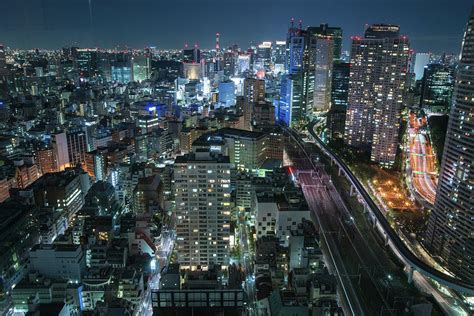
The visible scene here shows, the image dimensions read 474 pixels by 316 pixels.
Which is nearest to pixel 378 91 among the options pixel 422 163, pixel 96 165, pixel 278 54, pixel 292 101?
pixel 422 163

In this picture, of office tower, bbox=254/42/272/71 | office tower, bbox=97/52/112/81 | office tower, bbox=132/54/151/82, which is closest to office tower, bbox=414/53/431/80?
office tower, bbox=254/42/272/71

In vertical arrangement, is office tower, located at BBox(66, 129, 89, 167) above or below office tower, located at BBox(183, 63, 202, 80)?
below

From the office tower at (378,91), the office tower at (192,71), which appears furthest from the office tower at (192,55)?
the office tower at (378,91)

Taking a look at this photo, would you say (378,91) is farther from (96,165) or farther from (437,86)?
(96,165)

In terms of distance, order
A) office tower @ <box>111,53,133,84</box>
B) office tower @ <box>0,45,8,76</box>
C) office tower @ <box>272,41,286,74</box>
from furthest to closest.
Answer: office tower @ <box>272,41,286,74</box> < office tower @ <box>111,53,133,84</box> < office tower @ <box>0,45,8,76</box>

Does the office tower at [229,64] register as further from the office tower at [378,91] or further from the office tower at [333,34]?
the office tower at [378,91]

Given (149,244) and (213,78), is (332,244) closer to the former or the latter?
(149,244)

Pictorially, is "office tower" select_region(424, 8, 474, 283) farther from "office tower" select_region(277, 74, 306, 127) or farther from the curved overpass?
"office tower" select_region(277, 74, 306, 127)

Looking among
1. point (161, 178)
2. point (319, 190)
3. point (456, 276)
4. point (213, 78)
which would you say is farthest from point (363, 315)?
point (213, 78)
